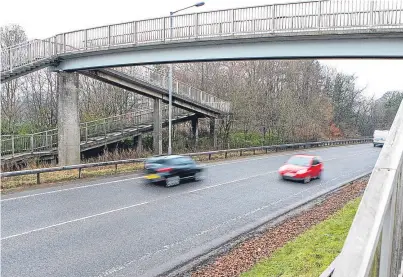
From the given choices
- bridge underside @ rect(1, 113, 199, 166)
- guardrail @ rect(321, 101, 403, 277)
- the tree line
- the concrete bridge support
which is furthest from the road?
the tree line

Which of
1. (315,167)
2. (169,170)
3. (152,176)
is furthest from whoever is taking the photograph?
(315,167)

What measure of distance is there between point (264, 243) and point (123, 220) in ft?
14.2

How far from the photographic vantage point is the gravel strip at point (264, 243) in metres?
7.63

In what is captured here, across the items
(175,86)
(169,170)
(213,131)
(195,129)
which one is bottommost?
(169,170)

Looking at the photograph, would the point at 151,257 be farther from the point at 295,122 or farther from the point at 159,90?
the point at 295,122

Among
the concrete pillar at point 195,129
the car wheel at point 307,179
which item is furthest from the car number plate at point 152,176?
the concrete pillar at point 195,129

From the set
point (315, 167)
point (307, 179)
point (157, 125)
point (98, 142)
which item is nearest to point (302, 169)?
point (307, 179)

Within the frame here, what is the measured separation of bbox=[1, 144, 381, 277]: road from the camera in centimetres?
777

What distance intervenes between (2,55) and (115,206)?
52.2 feet

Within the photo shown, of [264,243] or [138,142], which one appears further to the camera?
[138,142]

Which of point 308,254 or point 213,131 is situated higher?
point 213,131

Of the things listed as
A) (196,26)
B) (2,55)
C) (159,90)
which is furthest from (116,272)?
(159,90)

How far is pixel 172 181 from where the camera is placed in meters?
16.8

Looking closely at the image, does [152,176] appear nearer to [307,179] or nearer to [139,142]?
[307,179]
